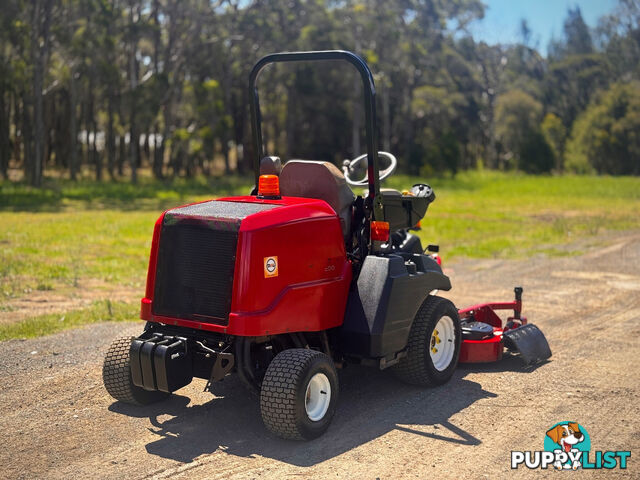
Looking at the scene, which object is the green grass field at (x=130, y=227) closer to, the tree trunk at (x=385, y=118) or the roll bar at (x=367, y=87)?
the roll bar at (x=367, y=87)

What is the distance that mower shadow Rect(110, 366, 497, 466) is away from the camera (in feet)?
18.4

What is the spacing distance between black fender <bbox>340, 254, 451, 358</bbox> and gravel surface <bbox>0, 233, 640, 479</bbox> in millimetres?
525

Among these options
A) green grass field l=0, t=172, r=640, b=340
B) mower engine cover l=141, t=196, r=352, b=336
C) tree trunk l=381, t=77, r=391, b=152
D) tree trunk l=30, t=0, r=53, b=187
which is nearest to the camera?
mower engine cover l=141, t=196, r=352, b=336

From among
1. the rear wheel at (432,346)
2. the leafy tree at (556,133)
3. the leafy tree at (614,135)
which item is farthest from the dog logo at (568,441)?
the leafy tree at (556,133)

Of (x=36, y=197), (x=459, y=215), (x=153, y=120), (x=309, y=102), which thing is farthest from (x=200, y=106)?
(x=459, y=215)

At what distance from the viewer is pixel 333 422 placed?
20.2 feet

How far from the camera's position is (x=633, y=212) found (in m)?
26.8

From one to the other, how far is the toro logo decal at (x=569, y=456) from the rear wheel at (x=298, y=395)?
1.34m

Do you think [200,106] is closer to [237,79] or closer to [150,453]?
[237,79]

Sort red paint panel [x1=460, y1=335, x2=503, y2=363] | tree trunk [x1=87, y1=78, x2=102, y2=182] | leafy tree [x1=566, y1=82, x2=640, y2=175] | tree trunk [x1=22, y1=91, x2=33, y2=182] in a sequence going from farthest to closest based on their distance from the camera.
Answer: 1. leafy tree [x1=566, y1=82, x2=640, y2=175]
2. tree trunk [x1=87, y1=78, x2=102, y2=182]
3. tree trunk [x1=22, y1=91, x2=33, y2=182]
4. red paint panel [x1=460, y1=335, x2=503, y2=363]

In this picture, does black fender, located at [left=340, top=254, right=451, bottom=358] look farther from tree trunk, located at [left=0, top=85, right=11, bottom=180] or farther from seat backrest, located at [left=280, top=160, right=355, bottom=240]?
tree trunk, located at [left=0, top=85, right=11, bottom=180]

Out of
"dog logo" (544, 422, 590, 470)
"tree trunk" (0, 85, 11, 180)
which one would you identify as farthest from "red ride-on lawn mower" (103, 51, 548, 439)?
"tree trunk" (0, 85, 11, 180)

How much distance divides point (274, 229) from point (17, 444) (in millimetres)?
2305

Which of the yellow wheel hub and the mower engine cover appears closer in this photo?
the mower engine cover
